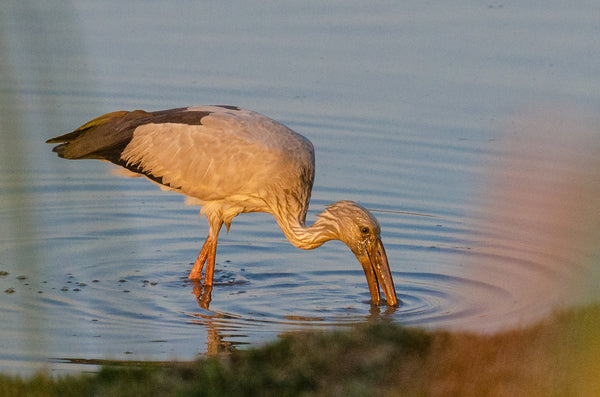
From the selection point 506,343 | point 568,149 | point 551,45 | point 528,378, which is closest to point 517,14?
point 551,45

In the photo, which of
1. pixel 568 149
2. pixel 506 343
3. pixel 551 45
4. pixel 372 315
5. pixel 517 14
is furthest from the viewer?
pixel 517 14

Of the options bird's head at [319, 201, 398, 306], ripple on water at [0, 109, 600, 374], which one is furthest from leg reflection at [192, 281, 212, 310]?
bird's head at [319, 201, 398, 306]

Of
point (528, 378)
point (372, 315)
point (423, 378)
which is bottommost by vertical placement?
point (372, 315)

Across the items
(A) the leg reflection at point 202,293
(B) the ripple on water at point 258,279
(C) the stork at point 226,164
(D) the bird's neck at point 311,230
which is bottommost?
(A) the leg reflection at point 202,293

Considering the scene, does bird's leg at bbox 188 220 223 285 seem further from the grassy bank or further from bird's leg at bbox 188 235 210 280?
the grassy bank

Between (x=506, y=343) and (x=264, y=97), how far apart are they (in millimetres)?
7360

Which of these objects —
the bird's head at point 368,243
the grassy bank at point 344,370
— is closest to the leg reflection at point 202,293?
the bird's head at point 368,243

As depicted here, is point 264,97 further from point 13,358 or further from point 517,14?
point 13,358

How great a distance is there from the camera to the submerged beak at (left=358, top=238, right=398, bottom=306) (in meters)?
7.69

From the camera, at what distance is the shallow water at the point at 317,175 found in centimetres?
184

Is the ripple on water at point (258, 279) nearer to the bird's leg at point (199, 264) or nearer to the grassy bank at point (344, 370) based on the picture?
the bird's leg at point (199, 264)

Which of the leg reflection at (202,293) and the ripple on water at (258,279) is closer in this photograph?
the ripple on water at (258,279)

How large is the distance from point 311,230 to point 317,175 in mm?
2641

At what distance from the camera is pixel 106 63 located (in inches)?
497
